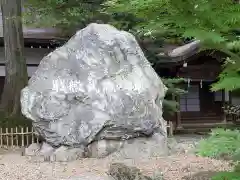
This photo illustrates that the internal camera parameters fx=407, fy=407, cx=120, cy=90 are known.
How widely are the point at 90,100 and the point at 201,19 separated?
7.14 metres

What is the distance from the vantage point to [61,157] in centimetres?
898

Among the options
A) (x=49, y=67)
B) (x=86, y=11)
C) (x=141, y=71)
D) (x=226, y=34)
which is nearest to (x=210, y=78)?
(x=86, y=11)

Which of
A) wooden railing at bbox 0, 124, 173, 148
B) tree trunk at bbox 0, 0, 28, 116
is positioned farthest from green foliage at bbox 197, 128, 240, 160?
tree trunk at bbox 0, 0, 28, 116

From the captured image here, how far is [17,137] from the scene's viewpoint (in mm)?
11086

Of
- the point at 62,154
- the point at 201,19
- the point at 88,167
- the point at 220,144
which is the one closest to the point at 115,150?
the point at 62,154

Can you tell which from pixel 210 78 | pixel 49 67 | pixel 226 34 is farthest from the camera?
pixel 210 78

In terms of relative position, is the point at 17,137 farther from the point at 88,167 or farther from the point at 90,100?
the point at 88,167

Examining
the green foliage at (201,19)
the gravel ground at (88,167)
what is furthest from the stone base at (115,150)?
the green foliage at (201,19)

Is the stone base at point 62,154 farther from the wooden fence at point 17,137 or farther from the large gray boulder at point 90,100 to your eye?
the wooden fence at point 17,137

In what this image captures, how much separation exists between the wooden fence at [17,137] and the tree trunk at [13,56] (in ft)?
2.44

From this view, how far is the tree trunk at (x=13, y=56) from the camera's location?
11820 millimetres

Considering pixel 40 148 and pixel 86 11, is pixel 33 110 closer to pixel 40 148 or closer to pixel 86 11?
pixel 40 148

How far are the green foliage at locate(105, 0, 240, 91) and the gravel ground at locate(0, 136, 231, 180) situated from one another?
203 inches

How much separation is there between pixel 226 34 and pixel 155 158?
6.84 metres
